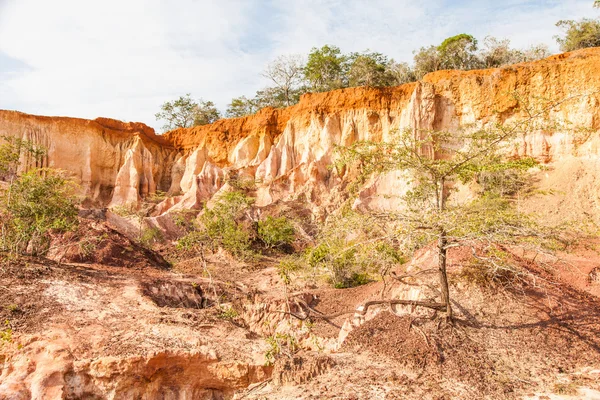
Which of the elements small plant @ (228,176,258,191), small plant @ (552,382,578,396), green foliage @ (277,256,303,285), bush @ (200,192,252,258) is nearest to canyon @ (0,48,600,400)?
small plant @ (552,382,578,396)

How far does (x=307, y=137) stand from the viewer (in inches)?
1024

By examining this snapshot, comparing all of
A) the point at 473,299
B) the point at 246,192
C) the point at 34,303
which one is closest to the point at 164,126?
the point at 246,192

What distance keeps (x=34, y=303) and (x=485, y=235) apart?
6803 mm

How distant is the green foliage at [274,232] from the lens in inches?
691

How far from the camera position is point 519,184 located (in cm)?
1962

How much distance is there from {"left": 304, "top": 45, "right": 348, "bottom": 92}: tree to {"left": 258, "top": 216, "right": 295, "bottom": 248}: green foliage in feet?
51.4

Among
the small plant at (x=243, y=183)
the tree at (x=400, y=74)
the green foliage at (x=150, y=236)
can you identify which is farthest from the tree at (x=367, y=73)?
the green foliage at (x=150, y=236)

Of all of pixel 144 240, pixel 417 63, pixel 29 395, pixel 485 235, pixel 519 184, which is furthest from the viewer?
pixel 417 63

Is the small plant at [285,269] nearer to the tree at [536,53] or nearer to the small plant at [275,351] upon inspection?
the small plant at [275,351]

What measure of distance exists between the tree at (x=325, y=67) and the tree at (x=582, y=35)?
14.3m

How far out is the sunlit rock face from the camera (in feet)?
63.8

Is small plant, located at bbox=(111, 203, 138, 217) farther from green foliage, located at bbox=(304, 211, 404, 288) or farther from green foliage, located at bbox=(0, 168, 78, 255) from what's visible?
green foliage, located at bbox=(304, 211, 404, 288)

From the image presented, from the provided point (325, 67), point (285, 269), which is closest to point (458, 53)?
point (325, 67)

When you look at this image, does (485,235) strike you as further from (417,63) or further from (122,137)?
(122,137)
